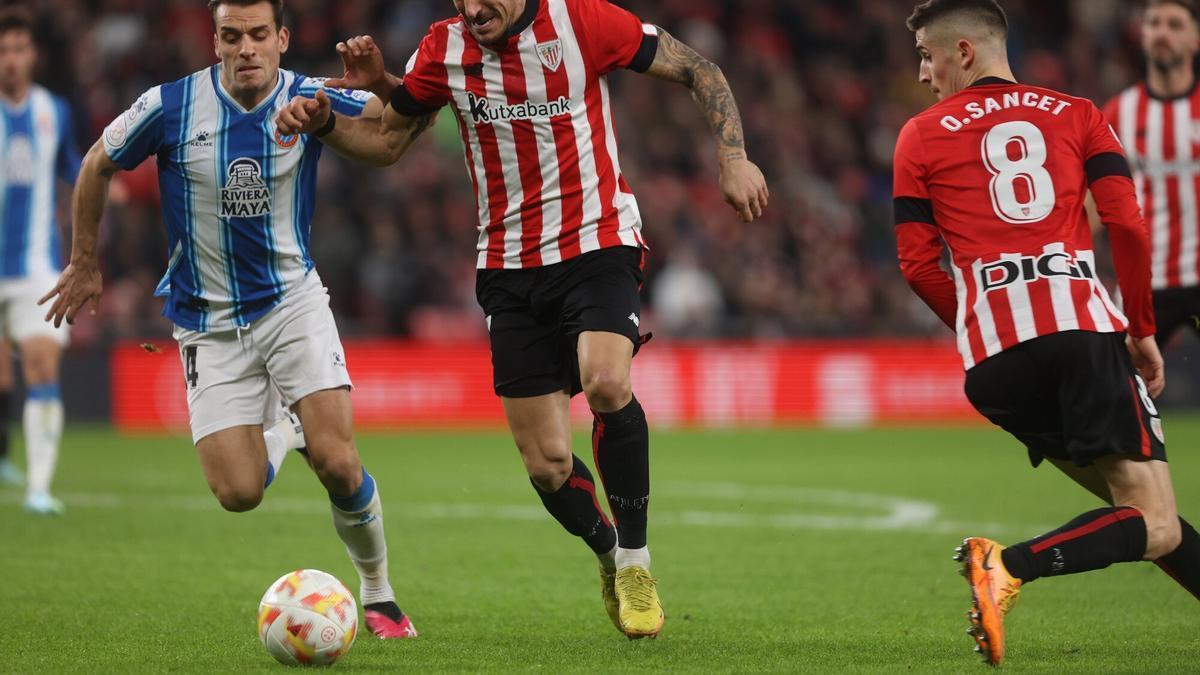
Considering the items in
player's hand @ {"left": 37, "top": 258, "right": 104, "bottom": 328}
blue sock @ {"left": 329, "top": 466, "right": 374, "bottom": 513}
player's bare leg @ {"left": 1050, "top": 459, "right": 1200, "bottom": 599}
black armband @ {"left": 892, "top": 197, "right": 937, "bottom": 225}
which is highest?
black armband @ {"left": 892, "top": 197, "right": 937, "bottom": 225}

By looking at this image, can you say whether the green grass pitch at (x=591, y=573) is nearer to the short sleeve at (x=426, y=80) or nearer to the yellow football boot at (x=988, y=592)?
the yellow football boot at (x=988, y=592)

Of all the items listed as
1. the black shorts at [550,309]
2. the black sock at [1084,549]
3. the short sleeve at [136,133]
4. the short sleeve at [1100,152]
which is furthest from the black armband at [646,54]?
the black sock at [1084,549]

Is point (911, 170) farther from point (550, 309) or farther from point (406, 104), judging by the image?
point (406, 104)

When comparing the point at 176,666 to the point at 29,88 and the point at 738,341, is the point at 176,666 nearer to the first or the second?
the point at 29,88

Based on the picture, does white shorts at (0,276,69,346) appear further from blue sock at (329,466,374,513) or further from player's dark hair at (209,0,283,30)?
blue sock at (329,466,374,513)

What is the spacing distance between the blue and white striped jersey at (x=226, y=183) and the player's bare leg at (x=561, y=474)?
43.4 inches

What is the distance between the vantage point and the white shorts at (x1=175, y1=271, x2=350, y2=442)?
584 centimetres

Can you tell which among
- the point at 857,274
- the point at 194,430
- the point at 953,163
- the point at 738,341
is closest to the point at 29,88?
the point at 194,430

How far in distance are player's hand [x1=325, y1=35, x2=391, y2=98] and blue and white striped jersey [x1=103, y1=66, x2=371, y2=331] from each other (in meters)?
0.05

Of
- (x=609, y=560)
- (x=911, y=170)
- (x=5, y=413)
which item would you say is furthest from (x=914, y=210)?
(x=5, y=413)

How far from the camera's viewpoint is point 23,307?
32.9 feet

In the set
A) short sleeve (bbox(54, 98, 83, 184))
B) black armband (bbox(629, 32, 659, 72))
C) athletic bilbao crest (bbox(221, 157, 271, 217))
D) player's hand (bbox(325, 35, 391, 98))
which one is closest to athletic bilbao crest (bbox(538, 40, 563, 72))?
black armband (bbox(629, 32, 659, 72))

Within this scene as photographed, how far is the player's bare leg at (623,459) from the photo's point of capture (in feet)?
17.8

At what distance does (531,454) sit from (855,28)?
18.8m
